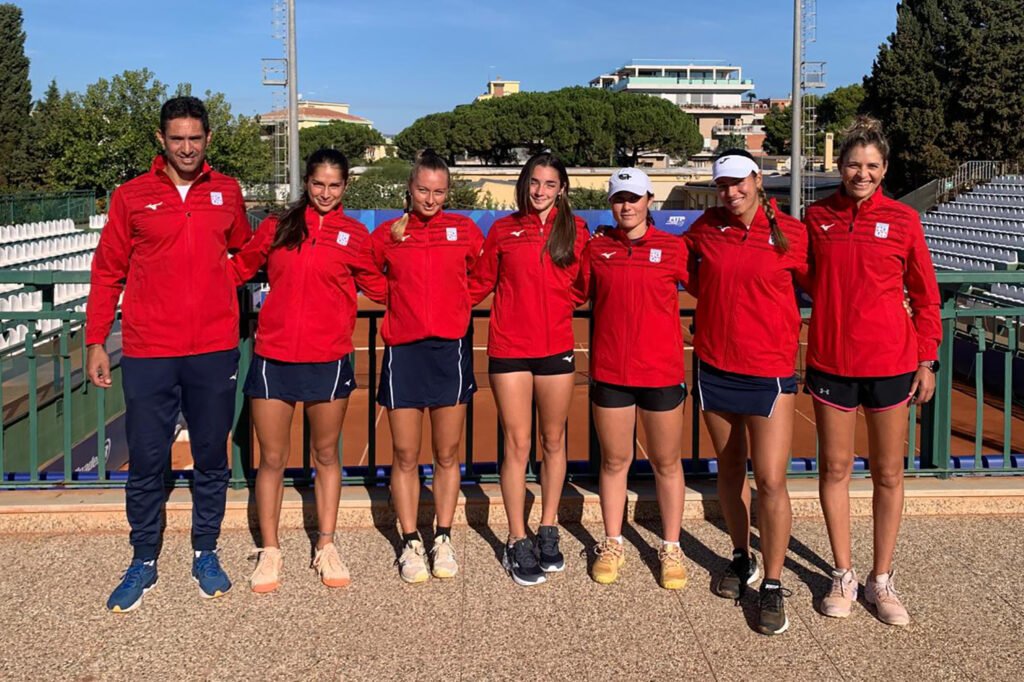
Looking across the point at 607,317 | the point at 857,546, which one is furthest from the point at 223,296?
the point at 857,546

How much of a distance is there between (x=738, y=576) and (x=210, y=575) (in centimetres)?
200

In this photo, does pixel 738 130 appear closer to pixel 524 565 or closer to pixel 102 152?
pixel 102 152

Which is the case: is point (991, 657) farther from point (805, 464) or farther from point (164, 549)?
point (164, 549)

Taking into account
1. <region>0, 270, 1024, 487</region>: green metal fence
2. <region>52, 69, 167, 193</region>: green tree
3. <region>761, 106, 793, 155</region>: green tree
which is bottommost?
<region>0, 270, 1024, 487</region>: green metal fence

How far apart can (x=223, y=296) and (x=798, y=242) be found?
2.10 m

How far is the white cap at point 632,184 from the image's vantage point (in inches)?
143

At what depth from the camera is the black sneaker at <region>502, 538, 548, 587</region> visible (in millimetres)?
3805

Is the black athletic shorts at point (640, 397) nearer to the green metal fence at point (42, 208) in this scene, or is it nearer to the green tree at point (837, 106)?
the green metal fence at point (42, 208)

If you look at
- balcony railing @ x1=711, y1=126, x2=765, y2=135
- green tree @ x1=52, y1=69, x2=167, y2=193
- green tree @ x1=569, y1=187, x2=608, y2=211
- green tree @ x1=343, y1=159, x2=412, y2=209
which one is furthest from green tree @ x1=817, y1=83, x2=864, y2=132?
green tree @ x1=52, y1=69, x2=167, y2=193

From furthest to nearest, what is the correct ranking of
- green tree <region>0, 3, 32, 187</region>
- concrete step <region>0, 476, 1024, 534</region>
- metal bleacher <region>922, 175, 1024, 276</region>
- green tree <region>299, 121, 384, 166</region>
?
green tree <region>299, 121, 384, 166</region>, green tree <region>0, 3, 32, 187</region>, metal bleacher <region>922, 175, 1024, 276</region>, concrete step <region>0, 476, 1024, 534</region>

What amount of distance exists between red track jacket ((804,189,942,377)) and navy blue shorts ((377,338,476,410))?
134 cm

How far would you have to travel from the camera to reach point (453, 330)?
3779 mm

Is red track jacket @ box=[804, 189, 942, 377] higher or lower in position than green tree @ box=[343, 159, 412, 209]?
lower

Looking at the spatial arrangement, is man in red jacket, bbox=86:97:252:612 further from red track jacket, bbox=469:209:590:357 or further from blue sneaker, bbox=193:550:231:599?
red track jacket, bbox=469:209:590:357
